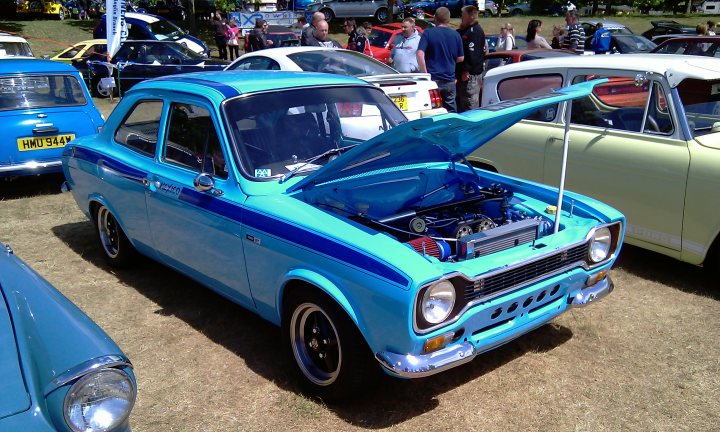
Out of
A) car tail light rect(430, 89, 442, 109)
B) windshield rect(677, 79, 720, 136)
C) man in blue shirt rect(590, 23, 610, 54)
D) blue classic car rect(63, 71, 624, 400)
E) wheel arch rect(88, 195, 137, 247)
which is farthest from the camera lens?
man in blue shirt rect(590, 23, 610, 54)

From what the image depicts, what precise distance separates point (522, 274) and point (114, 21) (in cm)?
1228

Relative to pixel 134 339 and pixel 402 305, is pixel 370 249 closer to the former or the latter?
pixel 402 305

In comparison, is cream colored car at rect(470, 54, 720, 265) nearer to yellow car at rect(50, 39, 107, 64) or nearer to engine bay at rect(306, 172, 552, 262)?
engine bay at rect(306, 172, 552, 262)

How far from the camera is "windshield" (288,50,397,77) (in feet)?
28.0

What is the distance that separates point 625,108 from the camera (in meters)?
5.47

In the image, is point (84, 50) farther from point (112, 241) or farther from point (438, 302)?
point (438, 302)

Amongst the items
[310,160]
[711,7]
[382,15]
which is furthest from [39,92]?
[711,7]

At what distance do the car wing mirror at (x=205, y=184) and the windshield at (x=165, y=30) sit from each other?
18660mm

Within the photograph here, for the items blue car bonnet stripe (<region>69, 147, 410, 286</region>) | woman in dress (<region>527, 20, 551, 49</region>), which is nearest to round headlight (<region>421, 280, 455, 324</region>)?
blue car bonnet stripe (<region>69, 147, 410, 286</region>)

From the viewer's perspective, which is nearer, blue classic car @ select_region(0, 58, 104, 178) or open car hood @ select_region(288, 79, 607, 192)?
open car hood @ select_region(288, 79, 607, 192)

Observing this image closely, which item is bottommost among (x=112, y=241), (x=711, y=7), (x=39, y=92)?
(x=112, y=241)

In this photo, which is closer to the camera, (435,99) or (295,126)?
(295,126)

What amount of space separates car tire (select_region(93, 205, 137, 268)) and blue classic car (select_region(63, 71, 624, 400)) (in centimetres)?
42

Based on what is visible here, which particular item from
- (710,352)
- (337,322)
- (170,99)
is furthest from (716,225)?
(170,99)
